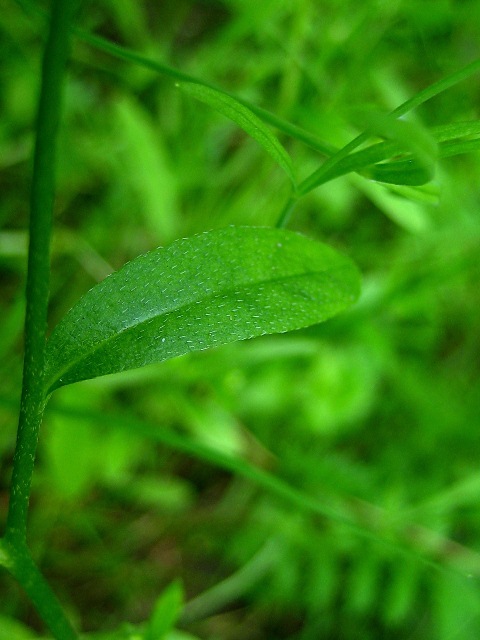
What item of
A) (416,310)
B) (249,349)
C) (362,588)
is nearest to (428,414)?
(416,310)

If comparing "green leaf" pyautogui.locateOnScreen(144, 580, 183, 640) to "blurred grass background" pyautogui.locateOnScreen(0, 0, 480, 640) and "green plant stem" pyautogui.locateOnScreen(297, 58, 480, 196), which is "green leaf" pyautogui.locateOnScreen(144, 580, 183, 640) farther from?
"blurred grass background" pyautogui.locateOnScreen(0, 0, 480, 640)

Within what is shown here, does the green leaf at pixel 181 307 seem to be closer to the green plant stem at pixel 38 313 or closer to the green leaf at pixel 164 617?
the green plant stem at pixel 38 313

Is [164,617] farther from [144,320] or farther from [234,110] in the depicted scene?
[234,110]

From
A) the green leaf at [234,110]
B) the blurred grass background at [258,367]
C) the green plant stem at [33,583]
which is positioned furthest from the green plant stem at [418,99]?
the blurred grass background at [258,367]

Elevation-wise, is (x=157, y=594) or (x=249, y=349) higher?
(x=249, y=349)

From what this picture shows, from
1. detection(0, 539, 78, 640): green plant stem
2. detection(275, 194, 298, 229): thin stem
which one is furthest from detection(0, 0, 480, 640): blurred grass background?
detection(0, 539, 78, 640): green plant stem

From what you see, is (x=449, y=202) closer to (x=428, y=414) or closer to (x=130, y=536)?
(x=428, y=414)

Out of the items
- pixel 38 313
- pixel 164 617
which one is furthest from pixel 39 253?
pixel 164 617
